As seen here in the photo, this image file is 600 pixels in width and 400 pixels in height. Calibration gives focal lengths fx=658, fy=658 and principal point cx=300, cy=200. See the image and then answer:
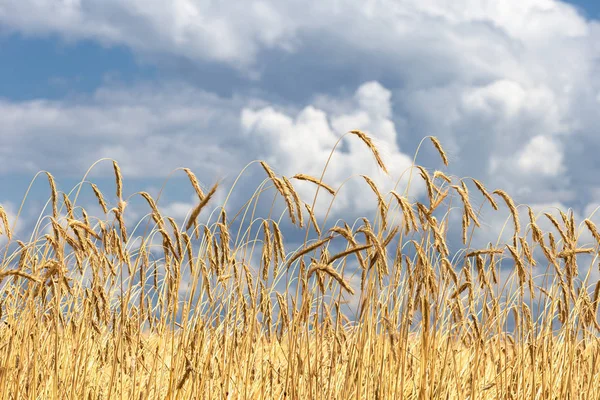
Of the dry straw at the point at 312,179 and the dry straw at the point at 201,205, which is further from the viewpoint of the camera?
the dry straw at the point at 312,179

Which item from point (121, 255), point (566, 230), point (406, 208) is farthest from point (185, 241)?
point (566, 230)

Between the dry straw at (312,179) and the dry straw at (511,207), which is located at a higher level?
the dry straw at (511,207)

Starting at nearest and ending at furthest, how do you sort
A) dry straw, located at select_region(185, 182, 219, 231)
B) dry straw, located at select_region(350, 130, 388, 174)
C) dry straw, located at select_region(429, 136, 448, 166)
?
dry straw, located at select_region(185, 182, 219, 231) < dry straw, located at select_region(350, 130, 388, 174) < dry straw, located at select_region(429, 136, 448, 166)

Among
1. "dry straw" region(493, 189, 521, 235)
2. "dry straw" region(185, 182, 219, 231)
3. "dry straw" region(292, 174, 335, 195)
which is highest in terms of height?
"dry straw" region(493, 189, 521, 235)

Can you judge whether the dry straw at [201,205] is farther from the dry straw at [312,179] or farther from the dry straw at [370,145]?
the dry straw at [370,145]

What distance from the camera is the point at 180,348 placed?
324cm

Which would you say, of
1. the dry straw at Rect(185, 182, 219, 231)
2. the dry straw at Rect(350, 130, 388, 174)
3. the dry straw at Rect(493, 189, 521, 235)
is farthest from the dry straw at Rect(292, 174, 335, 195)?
the dry straw at Rect(493, 189, 521, 235)

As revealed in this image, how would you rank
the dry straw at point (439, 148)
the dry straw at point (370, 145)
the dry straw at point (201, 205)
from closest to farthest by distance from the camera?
the dry straw at point (201, 205)
the dry straw at point (370, 145)
the dry straw at point (439, 148)

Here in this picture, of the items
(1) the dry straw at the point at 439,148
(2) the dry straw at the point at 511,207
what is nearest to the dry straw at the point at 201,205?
(1) the dry straw at the point at 439,148

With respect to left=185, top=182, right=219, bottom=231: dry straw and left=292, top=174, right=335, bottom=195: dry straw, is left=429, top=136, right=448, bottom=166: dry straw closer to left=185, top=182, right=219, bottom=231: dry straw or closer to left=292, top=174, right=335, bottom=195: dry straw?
left=292, top=174, right=335, bottom=195: dry straw

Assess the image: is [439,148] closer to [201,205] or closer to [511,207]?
[511,207]

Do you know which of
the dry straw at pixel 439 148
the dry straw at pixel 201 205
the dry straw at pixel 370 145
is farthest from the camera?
the dry straw at pixel 439 148

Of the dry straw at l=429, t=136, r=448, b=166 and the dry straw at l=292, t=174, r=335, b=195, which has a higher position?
the dry straw at l=429, t=136, r=448, b=166

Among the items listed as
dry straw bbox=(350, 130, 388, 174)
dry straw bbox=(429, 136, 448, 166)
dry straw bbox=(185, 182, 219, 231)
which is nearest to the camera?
dry straw bbox=(185, 182, 219, 231)
